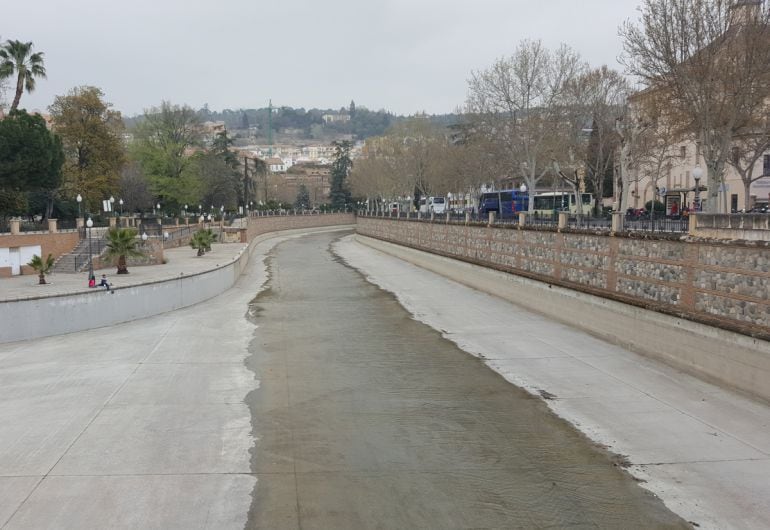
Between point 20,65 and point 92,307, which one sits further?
point 20,65

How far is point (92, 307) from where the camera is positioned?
2064cm

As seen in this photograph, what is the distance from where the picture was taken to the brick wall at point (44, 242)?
3453 centimetres

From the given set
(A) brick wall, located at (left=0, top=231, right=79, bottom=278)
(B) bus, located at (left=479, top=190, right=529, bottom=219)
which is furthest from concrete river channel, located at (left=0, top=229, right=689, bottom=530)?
(B) bus, located at (left=479, top=190, right=529, bottom=219)

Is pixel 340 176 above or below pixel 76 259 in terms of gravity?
above

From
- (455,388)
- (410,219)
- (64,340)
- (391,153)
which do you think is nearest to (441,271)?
(410,219)

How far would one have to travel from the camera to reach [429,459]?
900cm

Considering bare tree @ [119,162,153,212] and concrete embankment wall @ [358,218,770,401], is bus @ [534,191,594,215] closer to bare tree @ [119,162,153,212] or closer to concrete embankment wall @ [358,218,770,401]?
concrete embankment wall @ [358,218,770,401]

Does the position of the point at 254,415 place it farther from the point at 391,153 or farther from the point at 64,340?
the point at 391,153

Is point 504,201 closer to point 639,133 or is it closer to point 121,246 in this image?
point 639,133

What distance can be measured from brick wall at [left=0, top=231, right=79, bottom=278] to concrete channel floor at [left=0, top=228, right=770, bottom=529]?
1896 centimetres

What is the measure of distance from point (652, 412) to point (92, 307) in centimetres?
1634

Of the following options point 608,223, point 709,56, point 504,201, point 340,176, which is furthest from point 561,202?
point 340,176

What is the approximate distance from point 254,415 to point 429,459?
3426 millimetres

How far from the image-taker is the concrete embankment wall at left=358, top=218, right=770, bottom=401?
39.9 feet
